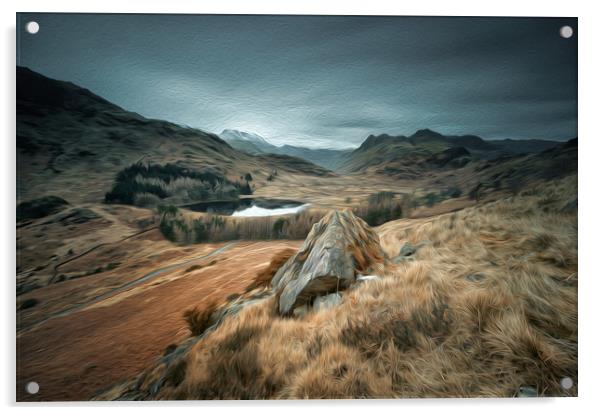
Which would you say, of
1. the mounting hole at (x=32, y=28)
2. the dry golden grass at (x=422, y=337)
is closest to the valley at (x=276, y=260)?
the dry golden grass at (x=422, y=337)

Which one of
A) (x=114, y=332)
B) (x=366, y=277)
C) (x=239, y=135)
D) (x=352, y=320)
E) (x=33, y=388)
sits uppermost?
(x=239, y=135)

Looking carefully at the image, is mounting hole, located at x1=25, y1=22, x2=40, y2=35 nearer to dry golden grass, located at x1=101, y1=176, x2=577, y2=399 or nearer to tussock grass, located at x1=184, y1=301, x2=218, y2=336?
tussock grass, located at x1=184, y1=301, x2=218, y2=336

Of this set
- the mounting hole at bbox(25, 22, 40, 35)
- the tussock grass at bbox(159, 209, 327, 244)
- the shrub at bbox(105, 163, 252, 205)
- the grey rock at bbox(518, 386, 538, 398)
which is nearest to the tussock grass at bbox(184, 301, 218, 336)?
the tussock grass at bbox(159, 209, 327, 244)

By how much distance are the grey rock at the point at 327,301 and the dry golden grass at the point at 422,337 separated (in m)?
0.04

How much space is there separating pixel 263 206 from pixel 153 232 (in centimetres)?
A: 75

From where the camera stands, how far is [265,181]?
2.31m

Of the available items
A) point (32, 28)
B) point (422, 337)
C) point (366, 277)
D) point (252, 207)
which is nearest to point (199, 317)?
point (252, 207)

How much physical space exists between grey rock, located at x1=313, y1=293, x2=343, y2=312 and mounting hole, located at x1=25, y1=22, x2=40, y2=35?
→ 257 cm

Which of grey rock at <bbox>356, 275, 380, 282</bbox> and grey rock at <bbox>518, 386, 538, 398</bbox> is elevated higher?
grey rock at <bbox>356, 275, 380, 282</bbox>

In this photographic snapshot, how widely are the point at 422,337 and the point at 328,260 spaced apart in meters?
0.70

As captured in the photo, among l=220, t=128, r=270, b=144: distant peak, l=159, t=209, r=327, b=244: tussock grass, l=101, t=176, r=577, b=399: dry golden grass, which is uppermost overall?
l=220, t=128, r=270, b=144: distant peak

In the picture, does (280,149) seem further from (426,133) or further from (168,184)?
(426,133)

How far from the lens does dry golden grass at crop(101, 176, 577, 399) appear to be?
76.3 inches

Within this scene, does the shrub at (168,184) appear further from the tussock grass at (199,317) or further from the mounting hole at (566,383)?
the mounting hole at (566,383)
